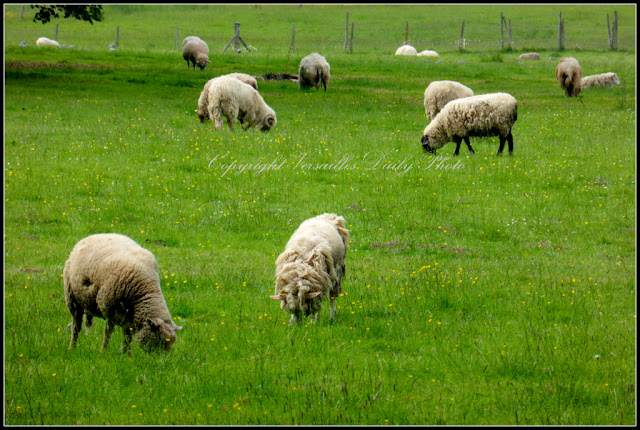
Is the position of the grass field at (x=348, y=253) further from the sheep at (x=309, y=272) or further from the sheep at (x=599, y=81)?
the sheep at (x=599, y=81)

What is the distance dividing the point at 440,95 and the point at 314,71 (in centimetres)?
909

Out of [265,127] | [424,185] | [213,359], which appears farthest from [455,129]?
[213,359]

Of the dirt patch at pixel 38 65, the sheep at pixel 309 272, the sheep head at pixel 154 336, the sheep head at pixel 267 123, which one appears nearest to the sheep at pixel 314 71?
the sheep head at pixel 267 123

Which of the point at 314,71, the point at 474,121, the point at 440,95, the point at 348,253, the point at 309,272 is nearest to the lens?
the point at 309,272

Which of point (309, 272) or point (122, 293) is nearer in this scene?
point (122, 293)

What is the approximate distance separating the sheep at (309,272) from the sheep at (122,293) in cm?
145

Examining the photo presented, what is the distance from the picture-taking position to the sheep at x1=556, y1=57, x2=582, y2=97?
96.9 feet

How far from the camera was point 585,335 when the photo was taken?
8141 millimetres

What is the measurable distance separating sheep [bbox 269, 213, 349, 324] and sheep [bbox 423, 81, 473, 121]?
1403 cm

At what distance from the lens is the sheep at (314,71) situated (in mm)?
29828

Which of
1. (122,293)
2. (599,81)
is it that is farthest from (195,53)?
(122,293)

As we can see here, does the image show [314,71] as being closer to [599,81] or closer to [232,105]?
[232,105]

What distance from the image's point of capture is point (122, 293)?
7.41m

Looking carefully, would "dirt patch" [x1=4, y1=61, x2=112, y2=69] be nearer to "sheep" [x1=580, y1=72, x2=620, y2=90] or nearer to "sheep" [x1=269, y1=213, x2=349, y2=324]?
"sheep" [x1=580, y1=72, x2=620, y2=90]
